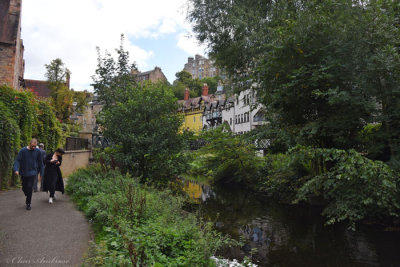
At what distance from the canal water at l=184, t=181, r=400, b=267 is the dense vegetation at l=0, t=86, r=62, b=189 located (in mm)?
→ 7340

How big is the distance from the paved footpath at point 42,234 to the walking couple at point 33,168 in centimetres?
57

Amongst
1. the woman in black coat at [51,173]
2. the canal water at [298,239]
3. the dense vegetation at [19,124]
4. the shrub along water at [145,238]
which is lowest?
the canal water at [298,239]

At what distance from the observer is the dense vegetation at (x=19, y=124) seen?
11016 mm

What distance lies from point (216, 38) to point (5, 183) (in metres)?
11.2

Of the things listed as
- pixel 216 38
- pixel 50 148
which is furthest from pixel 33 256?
pixel 216 38

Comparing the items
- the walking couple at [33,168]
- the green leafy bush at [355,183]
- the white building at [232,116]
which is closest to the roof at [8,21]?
the walking couple at [33,168]

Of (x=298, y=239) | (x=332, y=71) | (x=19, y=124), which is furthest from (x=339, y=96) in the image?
(x=19, y=124)

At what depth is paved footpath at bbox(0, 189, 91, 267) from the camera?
474 centimetres

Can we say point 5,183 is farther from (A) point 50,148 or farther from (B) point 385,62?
(B) point 385,62

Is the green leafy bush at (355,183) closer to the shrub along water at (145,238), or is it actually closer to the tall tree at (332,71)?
the tall tree at (332,71)

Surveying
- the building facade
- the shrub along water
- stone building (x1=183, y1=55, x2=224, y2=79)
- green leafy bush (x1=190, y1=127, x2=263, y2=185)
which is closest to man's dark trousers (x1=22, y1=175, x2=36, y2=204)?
the shrub along water

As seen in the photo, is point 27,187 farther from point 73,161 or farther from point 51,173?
point 73,161

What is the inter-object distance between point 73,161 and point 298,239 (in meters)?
13.5

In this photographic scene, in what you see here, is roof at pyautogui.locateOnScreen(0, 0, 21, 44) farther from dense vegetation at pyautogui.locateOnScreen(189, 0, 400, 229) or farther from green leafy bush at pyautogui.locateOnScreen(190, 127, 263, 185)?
dense vegetation at pyautogui.locateOnScreen(189, 0, 400, 229)
